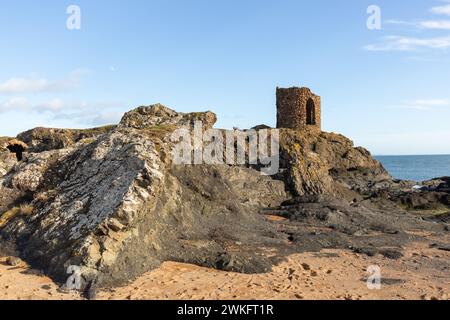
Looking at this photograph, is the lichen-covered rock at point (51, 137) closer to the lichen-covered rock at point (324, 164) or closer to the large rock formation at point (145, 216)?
the large rock formation at point (145, 216)

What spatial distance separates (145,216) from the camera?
1399 cm

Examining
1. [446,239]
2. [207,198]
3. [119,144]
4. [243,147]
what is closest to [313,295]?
[207,198]

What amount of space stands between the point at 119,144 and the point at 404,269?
1158cm

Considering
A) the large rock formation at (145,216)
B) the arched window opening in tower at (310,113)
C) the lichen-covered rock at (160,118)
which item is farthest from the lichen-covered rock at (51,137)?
the arched window opening in tower at (310,113)

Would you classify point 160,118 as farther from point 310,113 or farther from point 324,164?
point 310,113

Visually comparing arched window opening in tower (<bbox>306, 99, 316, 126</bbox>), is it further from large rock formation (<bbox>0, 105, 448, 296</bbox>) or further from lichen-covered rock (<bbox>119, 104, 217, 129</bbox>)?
lichen-covered rock (<bbox>119, 104, 217, 129</bbox>)

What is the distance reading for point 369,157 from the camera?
50094mm

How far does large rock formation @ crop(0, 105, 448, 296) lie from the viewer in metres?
12.9

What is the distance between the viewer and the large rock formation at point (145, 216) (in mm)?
12859

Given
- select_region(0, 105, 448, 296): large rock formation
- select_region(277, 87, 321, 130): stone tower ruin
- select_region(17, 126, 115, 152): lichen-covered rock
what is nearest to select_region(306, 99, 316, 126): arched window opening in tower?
select_region(277, 87, 321, 130): stone tower ruin

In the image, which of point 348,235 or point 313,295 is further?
point 348,235

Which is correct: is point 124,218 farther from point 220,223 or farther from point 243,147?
point 243,147

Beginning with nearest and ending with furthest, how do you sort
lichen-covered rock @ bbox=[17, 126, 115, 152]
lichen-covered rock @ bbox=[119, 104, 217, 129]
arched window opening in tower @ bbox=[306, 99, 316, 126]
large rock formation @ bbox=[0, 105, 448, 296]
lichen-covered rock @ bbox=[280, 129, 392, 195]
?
large rock formation @ bbox=[0, 105, 448, 296]
lichen-covered rock @ bbox=[119, 104, 217, 129]
lichen-covered rock @ bbox=[17, 126, 115, 152]
lichen-covered rock @ bbox=[280, 129, 392, 195]
arched window opening in tower @ bbox=[306, 99, 316, 126]

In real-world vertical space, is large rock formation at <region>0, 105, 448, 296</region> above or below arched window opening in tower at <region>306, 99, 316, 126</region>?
below
